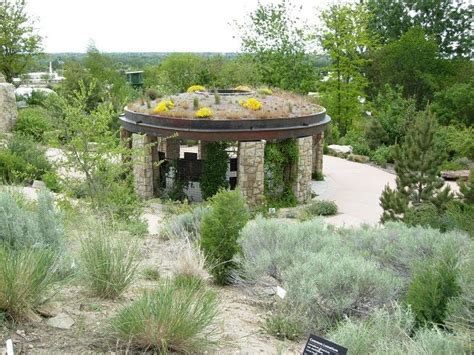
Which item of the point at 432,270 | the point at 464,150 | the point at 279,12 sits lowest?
the point at 464,150

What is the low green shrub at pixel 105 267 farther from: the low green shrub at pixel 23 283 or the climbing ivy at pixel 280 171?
the climbing ivy at pixel 280 171

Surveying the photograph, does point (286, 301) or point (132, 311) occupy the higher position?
point (132, 311)

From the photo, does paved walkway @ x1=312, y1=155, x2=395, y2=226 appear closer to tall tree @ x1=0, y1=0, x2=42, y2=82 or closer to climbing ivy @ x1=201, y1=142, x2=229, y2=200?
climbing ivy @ x1=201, y1=142, x2=229, y2=200

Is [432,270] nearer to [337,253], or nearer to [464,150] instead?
[337,253]

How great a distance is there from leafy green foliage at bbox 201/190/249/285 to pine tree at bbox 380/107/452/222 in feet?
19.8

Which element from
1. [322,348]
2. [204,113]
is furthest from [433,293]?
[204,113]

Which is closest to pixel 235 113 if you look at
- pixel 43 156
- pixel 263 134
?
pixel 263 134

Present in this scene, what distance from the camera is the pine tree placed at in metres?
12.0

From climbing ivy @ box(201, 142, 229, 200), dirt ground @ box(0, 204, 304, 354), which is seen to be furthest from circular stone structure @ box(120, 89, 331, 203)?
dirt ground @ box(0, 204, 304, 354)

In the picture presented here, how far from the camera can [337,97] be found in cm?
3116

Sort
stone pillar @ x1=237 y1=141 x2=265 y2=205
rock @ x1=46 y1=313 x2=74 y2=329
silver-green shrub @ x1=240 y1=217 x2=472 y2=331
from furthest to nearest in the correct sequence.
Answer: stone pillar @ x1=237 y1=141 x2=265 y2=205 → silver-green shrub @ x1=240 y1=217 x2=472 y2=331 → rock @ x1=46 y1=313 x2=74 y2=329

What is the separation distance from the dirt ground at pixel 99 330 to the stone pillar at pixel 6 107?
2075 cm

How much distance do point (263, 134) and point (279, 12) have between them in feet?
71.3

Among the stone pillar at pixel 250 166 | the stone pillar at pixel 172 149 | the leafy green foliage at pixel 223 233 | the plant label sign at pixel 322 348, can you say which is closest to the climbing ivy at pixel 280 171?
the stone pillar at pixel 250 166
